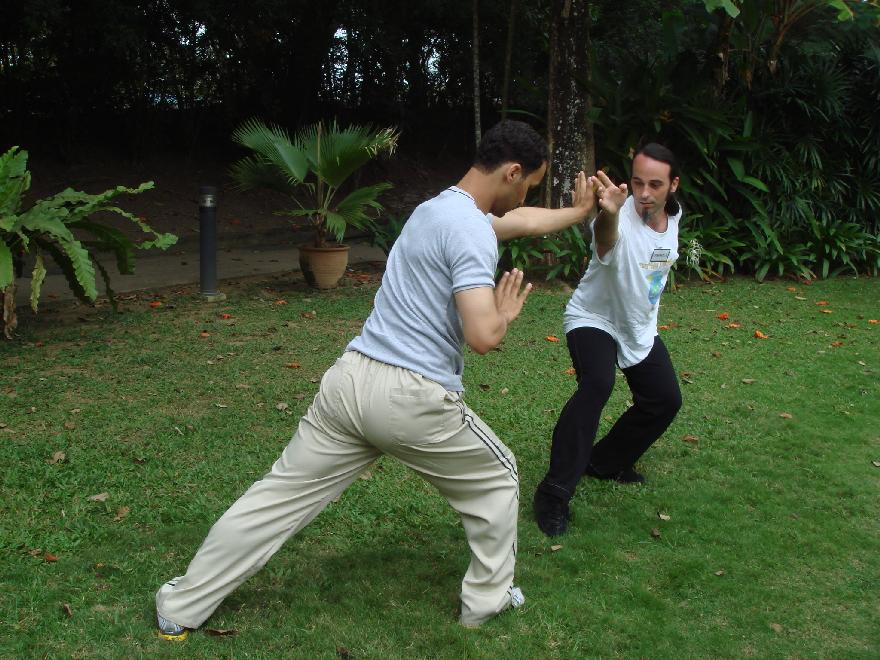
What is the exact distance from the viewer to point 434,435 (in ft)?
10.9

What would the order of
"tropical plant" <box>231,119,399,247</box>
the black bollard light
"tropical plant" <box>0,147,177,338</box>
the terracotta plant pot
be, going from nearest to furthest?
"tropical plant" <box>0,147,177,338</box> → the black bollard light → "tropical plant" <box>231,119,399,247</box> → the terracotta plant pot

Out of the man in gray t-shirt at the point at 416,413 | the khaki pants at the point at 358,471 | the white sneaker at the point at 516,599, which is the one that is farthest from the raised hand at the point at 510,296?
the white sneaker at the point at 516,599

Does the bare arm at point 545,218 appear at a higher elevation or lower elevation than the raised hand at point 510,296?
higher

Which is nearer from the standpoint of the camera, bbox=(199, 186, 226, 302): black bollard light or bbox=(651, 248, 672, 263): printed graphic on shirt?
bbox=(651, 248, 672, 263): printed graphic on shirt

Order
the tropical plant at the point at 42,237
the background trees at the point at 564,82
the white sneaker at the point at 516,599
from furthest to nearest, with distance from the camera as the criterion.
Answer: the background trees at the point at 564,82 → the tropical plant at the point at 42,237 → the white sneaker at the point at 516,599

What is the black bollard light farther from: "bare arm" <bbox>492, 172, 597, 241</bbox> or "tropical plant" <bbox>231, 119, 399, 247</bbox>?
"bare arm" <bbox>492, 172, 597, 241</bbox>

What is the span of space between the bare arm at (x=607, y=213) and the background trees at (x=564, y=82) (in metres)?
4.48

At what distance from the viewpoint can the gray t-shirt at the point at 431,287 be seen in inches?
124

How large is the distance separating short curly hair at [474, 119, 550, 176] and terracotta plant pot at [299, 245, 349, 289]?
684 cm

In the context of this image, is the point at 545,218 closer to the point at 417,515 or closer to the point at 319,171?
the point at 417,515

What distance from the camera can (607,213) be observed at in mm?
4273

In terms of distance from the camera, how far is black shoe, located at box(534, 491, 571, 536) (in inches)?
178

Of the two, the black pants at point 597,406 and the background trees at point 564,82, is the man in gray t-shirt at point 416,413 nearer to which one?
the black pants at point 597,406

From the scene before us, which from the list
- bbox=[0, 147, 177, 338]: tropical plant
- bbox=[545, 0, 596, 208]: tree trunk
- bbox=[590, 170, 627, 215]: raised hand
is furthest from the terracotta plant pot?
bbox=[590, 170, 627, 215]: raised hand
